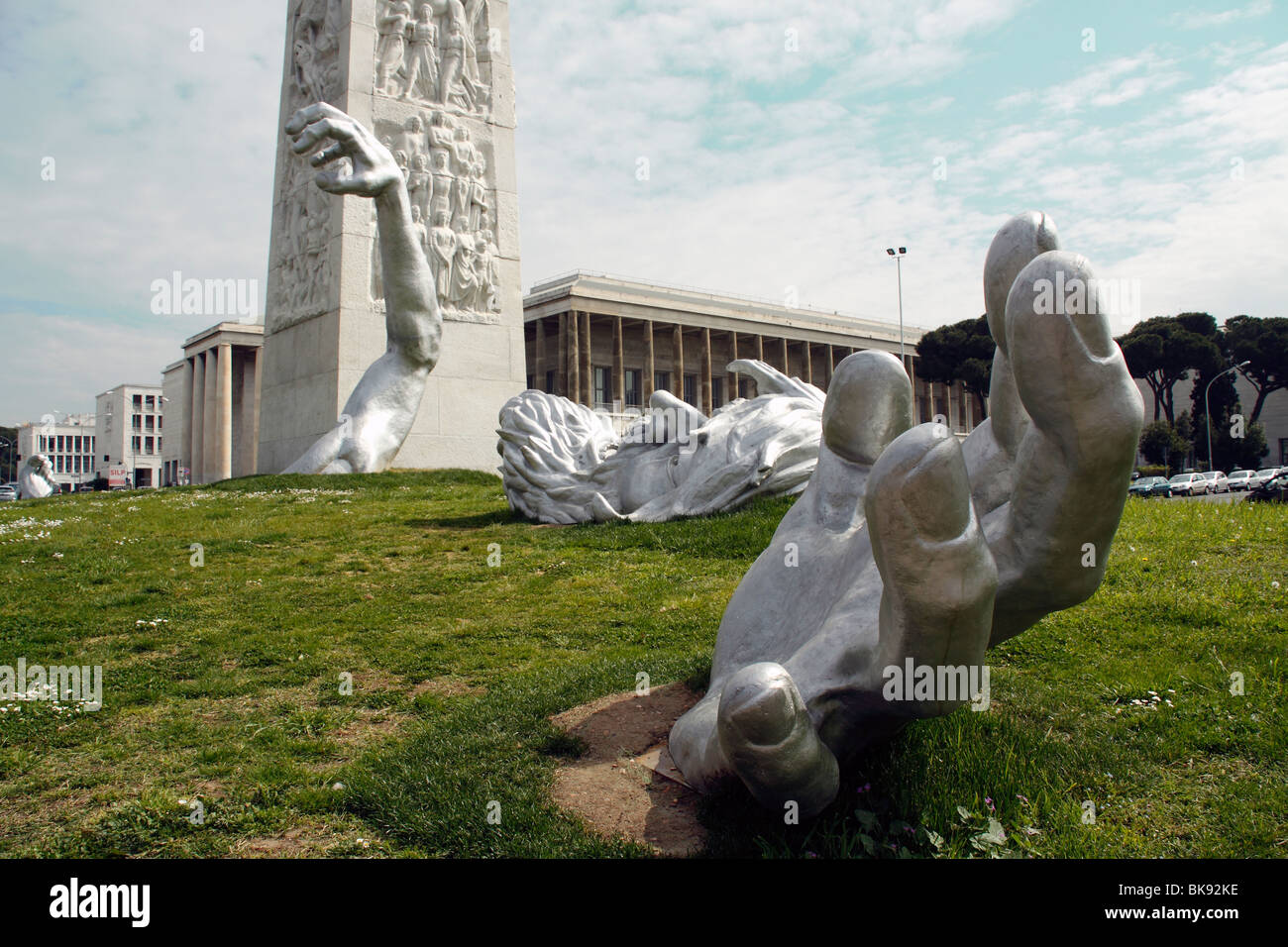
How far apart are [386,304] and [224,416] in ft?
123

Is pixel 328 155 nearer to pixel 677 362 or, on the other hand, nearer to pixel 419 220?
pixel 419 220

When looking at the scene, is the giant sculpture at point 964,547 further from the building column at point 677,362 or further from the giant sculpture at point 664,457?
the building column at point 677,362

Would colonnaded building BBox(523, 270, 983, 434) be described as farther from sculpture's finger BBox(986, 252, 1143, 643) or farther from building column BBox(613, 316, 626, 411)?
sculpture's finger BBox(986, 252, 1143, 643)

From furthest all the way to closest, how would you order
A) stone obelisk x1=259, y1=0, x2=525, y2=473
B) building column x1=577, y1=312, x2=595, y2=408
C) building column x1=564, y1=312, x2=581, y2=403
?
building column x1=577, y1=312, x2=595, y2=408
building column x1=564, y1=312, x2=581, y2=403
stone obelisk x1=259, y1=0, x2=525, y2=473

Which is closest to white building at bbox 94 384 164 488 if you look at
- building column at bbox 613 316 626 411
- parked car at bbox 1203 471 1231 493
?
building column at bbox 613 316 626 411

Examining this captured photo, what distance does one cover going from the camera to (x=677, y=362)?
49.5 metres

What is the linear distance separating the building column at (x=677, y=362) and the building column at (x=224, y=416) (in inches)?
901

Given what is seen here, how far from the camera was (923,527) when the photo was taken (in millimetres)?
2193

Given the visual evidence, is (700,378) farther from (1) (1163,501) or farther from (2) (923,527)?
(2) (923,527)

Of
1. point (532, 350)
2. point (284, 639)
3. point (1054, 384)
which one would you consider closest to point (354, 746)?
point (284, 639)

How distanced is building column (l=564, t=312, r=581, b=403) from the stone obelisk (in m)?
26.7

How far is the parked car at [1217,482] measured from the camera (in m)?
35.2

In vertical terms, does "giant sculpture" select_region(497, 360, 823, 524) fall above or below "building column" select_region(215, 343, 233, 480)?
below

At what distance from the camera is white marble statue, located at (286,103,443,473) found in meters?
12.2
